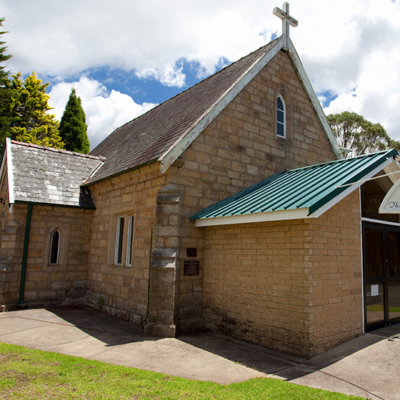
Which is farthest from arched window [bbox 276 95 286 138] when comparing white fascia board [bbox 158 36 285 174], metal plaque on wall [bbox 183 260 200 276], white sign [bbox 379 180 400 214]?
metal plaque on wall [bbox 183 260 200 276]

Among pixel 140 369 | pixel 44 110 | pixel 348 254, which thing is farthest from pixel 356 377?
pixel 44 110

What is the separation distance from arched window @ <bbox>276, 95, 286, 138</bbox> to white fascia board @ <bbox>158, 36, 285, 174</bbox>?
1.43 metres

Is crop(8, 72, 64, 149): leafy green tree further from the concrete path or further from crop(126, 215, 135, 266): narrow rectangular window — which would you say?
the concrete path

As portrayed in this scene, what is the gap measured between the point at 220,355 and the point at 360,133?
107 ft

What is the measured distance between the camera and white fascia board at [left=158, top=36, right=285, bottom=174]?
8.71 meters

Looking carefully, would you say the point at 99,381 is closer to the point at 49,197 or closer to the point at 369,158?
the point at 369,158

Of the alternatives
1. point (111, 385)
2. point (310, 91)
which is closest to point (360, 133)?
point (310, 91)

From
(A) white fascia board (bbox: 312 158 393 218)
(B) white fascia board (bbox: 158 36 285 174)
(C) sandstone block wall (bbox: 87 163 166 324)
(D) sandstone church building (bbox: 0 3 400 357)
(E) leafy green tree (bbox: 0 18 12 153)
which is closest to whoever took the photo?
(A) white fascia board (bbox: 312 158 393 218)

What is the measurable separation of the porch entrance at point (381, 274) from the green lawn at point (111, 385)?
4038mm

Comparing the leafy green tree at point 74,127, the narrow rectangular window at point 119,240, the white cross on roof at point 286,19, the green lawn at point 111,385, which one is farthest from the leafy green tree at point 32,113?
the green lawn at point 111,385

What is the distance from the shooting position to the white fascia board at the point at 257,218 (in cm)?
652

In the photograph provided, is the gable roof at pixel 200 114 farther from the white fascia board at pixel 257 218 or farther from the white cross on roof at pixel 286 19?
the white fascia board at pixel 257 218

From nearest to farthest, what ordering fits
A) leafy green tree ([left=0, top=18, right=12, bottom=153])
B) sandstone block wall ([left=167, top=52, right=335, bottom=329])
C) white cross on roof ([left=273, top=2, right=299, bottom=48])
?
1. sandstone block wall ([left=167, top=52, right=335, bottom=329])
2. white cross on roof ([left=273, top=2, right=299, bottom=48])
3. leafy green tree ([left=0, top=18, right=12, bottom=153])

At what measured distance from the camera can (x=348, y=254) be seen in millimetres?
7789
